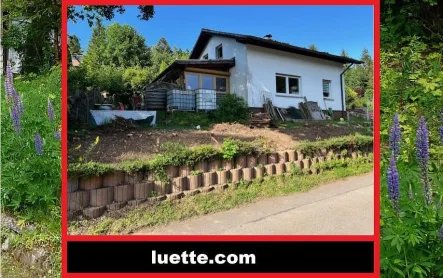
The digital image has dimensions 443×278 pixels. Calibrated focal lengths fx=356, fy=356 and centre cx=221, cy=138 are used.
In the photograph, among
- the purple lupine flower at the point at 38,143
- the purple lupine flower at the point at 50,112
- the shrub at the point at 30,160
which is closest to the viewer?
the purple lupine flower at the point at 50,112

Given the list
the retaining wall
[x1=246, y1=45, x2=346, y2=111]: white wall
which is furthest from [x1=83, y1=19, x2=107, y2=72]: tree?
[x1=246, y1=45, x2=346, y2=111]: white wall

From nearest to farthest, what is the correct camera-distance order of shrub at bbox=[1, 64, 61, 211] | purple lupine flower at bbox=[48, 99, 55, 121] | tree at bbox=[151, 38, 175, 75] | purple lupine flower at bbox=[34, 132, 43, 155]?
tree at bbox=[151, 38, 175, 75], purple lupine flower at bbox=[48, 99, 55, 121], purple lupine flower at bbox=[34, 132, 43, 155], shrub at bbox=[1, 64, 61, 211]

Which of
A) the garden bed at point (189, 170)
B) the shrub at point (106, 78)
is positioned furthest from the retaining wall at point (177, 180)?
the shrub at point (106, 78)

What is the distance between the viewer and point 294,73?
161 centimetres

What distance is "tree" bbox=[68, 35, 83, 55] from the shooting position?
153 cm

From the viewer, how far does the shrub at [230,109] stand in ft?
4.90

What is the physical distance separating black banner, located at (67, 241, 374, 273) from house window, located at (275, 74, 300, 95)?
68 cm

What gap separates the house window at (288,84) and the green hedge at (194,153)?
254mm

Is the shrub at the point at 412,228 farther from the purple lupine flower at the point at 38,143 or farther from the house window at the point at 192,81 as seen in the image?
the purple lupine flower at the point at 38,143

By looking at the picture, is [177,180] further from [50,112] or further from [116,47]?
[50,112]

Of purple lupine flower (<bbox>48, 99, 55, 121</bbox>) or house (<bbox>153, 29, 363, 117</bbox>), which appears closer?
house (<bbox>153, 29, 363, 117</bbox>)

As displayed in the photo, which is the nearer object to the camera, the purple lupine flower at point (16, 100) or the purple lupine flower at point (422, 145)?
the purple lupine flower at point (422, 145)

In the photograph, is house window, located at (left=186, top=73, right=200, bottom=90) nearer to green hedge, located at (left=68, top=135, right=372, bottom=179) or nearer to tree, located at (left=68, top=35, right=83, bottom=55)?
green hedge, located at (left=68, top=135, right=372, bottom=179)

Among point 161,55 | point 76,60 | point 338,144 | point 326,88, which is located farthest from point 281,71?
point 76,60
